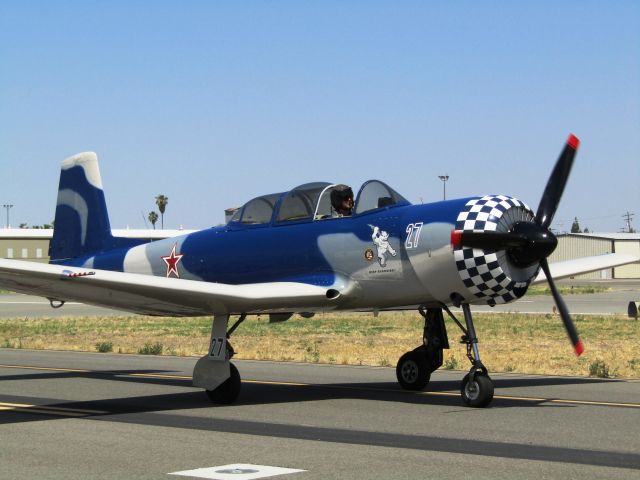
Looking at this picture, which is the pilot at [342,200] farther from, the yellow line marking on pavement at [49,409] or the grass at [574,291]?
the grass at [574,291]

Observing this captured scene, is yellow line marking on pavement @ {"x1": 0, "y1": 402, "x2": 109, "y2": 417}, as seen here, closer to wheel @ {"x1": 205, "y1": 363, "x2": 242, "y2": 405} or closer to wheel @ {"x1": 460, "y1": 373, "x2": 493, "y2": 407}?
wheel @ {"x1": 205, "y1": 363, "x2": 242, "y2": 405}

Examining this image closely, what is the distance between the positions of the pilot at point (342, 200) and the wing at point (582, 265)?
126 inches

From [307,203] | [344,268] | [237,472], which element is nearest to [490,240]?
[344,268]

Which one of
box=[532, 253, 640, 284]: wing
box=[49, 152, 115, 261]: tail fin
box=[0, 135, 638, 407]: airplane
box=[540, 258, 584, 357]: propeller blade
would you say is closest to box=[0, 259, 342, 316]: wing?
box=[0, 135, 638, 407]: airplane

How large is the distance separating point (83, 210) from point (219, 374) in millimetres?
5758

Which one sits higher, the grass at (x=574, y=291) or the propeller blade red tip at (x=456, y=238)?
the grass at (x=574, y=291)

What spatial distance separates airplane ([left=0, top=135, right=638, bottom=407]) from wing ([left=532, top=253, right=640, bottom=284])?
0.12 ft

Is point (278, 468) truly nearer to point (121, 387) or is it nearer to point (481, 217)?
point (481, 217)

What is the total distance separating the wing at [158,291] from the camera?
1245 cm

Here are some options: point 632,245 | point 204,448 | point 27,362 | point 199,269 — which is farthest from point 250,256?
point 632,245

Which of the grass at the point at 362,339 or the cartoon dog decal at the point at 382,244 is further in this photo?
the grass at the point at 362,339

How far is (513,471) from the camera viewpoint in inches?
323

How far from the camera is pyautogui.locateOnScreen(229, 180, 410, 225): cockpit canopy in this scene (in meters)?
13.8

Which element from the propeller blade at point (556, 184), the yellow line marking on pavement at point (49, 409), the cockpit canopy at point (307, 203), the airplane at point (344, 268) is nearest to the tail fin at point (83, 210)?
the airplane at point (344, 268)
